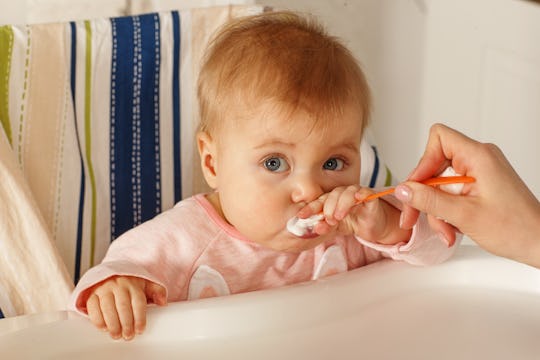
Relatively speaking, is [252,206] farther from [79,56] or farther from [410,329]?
[79,56]

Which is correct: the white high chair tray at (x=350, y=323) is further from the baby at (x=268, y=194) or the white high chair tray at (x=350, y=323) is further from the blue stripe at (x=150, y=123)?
the blue stripe at (x=150, y=123)

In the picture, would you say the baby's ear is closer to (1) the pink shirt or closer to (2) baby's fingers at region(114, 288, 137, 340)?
(1) the pink shirt

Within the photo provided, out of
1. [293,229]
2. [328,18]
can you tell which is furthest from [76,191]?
[328,18]

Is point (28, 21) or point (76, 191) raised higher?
point (28, 21)

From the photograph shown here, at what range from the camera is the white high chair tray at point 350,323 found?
3.09 ft

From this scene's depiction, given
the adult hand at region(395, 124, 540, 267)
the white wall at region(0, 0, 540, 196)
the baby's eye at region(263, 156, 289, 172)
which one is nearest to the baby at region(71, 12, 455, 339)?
the baby's eye at region(263, 156, 289, 172)

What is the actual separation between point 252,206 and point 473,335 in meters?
0.29

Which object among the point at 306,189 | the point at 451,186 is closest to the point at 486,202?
the point at 451,186

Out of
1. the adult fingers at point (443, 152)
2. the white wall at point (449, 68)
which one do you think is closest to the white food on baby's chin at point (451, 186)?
the adult fingers at point (443, 152)

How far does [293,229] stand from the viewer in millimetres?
1070

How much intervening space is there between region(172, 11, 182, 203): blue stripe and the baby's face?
0.28 meters

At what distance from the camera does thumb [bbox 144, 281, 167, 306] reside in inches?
40.0

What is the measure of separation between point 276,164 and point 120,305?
0.25 meters

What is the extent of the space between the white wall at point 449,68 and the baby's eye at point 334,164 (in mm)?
874
